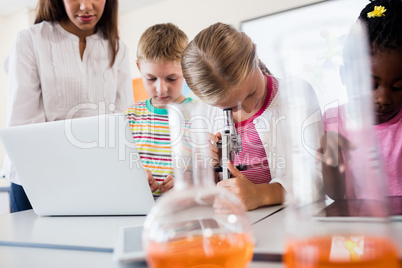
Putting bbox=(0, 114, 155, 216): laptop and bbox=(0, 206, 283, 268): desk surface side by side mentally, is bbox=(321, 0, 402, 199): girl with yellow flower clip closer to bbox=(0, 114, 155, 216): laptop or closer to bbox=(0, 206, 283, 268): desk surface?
bbox=(0, 206, 283, 268): desk surface

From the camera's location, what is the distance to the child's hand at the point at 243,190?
76 cm

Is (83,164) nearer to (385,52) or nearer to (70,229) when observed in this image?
(70,229)

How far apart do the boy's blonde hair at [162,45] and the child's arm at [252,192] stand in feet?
2.09

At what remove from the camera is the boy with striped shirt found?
4.30ft

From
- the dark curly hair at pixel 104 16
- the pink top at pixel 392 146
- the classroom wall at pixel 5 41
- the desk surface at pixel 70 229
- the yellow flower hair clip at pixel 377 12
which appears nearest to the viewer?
the desk surface at pixel 70 229

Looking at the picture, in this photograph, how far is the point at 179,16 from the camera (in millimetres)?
3459

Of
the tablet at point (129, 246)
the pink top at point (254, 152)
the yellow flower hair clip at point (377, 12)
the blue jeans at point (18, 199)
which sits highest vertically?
the yellow flower hair clip at point (377, 12)

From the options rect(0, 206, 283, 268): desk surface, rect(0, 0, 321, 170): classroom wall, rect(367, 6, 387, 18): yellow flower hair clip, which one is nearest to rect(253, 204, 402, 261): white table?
rect(0, 206, 283, 268): desk surface

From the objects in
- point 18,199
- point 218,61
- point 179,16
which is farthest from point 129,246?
point 179,16

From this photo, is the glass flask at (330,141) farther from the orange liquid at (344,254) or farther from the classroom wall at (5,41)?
the classroom wall at (5,41)

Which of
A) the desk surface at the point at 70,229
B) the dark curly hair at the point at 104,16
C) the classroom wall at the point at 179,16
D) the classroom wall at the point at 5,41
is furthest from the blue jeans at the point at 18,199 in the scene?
the classroom wall at the point at 5,41

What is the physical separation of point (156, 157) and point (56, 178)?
0.64 metres

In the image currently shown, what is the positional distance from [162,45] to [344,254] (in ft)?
3.66

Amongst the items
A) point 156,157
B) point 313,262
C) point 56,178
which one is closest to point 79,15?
point 156,157
